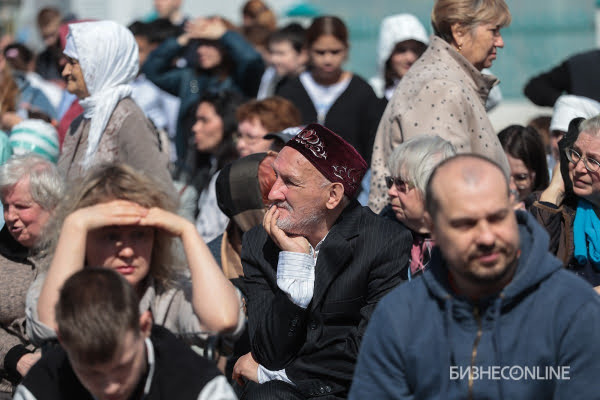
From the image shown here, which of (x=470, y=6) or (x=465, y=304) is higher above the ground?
(x=470, y=6)

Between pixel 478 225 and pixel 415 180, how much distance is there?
4.15ft

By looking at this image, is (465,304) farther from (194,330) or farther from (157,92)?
(157,92)

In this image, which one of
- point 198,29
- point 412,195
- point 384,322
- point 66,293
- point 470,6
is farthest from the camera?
point 198,29

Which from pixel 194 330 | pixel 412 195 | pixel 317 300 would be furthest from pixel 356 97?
pixel 194 330

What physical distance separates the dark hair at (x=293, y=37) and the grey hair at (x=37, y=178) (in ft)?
14.9

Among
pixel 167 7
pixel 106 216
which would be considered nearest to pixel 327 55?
pixel 106 216

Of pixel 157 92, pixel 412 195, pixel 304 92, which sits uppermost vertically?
pixel 412 195

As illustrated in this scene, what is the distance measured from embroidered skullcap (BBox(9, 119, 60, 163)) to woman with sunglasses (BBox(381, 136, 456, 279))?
8.41 feet

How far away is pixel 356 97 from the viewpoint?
269 inches

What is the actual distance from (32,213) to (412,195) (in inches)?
69.3

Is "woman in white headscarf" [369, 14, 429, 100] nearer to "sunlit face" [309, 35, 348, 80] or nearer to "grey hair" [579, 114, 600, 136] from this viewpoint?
"sunlit face" [309, 35, 348, 80]

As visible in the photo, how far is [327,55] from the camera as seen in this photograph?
276 inches

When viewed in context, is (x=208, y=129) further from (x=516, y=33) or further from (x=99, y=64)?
(x=516, y=33)

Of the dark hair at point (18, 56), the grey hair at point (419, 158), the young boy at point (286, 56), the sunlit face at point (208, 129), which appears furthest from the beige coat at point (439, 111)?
the dark hair at point (18, 56)
